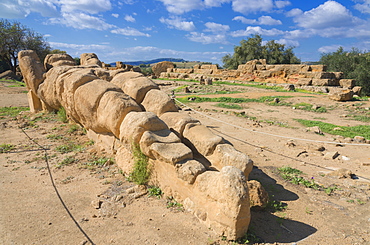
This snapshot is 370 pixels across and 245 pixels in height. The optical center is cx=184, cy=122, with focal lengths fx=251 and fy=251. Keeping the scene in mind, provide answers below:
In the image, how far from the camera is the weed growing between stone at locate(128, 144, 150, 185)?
168 inches

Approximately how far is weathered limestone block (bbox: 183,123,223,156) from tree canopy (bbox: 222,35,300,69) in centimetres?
2961

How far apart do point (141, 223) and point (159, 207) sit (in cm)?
43

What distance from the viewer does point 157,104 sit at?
5.45 metres

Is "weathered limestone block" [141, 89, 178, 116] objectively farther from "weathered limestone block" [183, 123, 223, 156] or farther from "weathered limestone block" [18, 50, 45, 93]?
"weathered limestone block" [18, 50, 45, 93]

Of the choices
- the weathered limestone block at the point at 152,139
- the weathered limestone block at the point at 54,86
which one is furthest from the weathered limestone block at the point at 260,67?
the weathered limestone block at the point at 152,139

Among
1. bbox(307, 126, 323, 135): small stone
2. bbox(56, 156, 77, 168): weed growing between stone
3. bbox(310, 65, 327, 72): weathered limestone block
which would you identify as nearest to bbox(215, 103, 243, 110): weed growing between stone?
bbox(307, 126, 323, 135): small stone

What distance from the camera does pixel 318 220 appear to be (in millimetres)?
3617

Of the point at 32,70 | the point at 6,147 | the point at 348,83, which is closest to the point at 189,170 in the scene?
the point at 6,147

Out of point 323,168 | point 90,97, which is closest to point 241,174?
point 323,168

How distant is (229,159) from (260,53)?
3226 cm

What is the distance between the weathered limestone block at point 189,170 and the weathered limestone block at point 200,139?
0.74 m

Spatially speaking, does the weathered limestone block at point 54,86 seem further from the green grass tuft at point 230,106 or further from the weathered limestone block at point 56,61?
the green grass tuft at point 230,106

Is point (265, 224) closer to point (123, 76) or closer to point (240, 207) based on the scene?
point (240, 207)

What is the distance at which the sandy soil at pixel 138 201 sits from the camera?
320 cm
